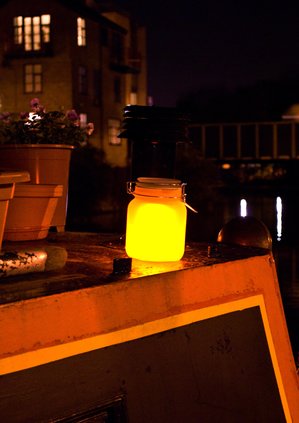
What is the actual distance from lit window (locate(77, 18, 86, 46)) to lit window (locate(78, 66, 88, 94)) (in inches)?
56.1

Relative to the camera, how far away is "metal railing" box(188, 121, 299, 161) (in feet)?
197

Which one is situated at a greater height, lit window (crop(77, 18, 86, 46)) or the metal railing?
lit window (crop(77, 18, 86, 46))

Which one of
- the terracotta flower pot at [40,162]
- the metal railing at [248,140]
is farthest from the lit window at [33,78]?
the terracotta flower pot at [40,162]

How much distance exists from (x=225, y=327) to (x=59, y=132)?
2607mm

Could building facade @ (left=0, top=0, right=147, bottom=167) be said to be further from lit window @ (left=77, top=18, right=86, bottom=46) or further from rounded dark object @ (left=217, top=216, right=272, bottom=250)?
rounded dark object @ (left=217, top=216, right=272, bottom=250)

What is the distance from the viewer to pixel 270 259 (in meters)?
3.51

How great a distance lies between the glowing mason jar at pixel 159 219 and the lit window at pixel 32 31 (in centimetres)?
3754

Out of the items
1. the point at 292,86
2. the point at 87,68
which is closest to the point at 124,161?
the point at 87,68

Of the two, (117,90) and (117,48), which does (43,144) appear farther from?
(117,48)

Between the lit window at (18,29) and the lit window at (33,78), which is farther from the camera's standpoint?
the lit window at (18,29)

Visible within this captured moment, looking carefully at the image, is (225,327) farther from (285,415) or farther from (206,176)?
(206,176)

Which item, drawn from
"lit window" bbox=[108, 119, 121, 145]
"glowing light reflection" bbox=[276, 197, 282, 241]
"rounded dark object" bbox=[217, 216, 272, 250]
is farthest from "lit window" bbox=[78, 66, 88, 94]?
"rounded dark object" bbox=[217, 216, 272, 250]

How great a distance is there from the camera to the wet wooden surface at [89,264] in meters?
2.61

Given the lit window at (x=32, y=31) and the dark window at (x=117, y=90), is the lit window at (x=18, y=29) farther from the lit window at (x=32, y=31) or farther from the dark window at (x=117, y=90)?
the dark window at (x=117, y=90)
